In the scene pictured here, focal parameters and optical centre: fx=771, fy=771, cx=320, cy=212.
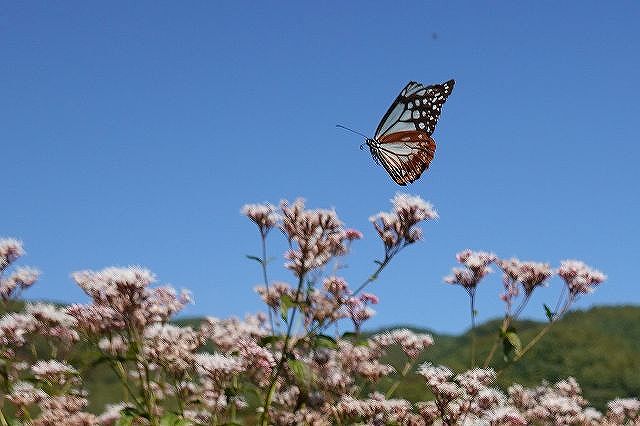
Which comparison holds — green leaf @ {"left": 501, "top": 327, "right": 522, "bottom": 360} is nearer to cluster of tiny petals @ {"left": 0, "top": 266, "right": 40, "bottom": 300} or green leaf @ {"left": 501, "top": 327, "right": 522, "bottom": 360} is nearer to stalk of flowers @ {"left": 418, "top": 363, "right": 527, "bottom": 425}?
stalk of flowers @ {"left": 418, "top": 363, "right": 527, "bottom": 425}

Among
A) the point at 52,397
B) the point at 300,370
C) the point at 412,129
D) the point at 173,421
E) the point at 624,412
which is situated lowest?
the point at 173,421

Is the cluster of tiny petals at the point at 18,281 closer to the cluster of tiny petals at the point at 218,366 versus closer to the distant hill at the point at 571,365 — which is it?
the cluster of tiny petals at the point at 218,366

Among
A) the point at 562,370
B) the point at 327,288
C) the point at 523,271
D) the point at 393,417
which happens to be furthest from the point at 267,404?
the point at 562,370

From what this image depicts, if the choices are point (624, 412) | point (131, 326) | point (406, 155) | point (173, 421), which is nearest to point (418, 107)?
point (406, 155)

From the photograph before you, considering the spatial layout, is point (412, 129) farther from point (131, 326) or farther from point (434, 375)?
point (131, 326)

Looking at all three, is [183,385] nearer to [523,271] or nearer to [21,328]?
[21,328]

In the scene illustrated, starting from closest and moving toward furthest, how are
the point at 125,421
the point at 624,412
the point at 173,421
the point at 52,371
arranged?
the point at 173,421 < the point at 125,421 < the point at 52,371 < the point at 624,412

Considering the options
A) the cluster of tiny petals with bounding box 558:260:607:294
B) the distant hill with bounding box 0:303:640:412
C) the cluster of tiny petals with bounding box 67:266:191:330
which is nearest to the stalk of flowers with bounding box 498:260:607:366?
the cluster of tiny petals with bounding box 558:260:607:294
